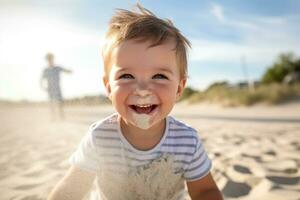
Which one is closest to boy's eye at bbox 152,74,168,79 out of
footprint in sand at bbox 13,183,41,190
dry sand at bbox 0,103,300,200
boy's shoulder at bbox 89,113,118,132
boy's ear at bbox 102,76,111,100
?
boy's ear at bbox 102,76,111,100

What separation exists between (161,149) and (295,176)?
4.83 feet

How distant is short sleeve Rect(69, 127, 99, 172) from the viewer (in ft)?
6.30

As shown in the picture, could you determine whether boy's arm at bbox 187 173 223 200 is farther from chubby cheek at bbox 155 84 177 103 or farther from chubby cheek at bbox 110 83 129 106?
chubby cheek at bbox 110 83 129 106

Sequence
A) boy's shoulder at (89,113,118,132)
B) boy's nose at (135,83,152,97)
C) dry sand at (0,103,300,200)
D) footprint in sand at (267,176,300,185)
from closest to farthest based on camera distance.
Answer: boy's nose at (135,83,152,97), boy's shoulder at (89,113,118,132), dry sand at (0,103,300,200), footprint in sand at (267,176,300,185)

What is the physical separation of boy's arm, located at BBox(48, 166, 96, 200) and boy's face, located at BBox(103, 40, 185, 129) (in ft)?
1.37

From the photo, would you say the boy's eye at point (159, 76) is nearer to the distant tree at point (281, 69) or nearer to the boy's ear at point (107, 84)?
the boy's ear at point (107, 84)

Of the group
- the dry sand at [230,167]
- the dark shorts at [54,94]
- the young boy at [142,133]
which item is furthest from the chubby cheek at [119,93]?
the dark shorts at [54,94]

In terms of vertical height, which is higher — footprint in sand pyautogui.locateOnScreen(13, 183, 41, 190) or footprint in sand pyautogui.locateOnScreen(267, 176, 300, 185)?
footprint in sand pyautogui.locateOnScreen(13, 183, 41, 190)

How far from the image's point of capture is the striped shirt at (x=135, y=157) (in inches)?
74.7

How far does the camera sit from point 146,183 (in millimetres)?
1897

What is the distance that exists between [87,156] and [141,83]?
1.65 ft

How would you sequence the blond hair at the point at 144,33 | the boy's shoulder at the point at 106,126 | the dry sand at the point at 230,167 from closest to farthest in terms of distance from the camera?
the blond hair at the point at 144,33 → the boy's shoulder at the point at 106,126 → the dry sand at the point at 230,167

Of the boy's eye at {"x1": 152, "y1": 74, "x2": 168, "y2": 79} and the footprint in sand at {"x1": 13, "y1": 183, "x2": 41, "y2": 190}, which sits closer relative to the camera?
the boy's eye at {"x1": 152, "y1": 74, "x2": 168, "y2": 79}

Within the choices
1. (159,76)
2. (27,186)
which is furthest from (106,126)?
(27,186)
